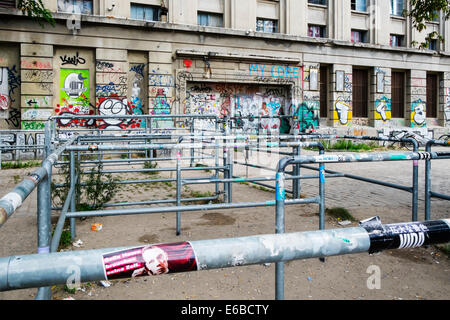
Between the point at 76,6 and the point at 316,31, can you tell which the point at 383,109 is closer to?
the point at 316,31

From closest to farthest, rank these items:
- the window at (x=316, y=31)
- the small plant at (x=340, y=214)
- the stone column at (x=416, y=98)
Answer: the small plant at (x=340, y=214) → the window at (x=316, y=31) → the stone column at (x=416, y=98)

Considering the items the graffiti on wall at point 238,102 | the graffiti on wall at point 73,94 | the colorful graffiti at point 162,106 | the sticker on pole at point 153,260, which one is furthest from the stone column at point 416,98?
the sticker on pole at point 153,260

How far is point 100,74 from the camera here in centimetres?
1456

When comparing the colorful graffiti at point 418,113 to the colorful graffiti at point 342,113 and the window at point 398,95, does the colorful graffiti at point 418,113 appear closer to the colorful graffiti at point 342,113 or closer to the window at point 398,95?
the window at point 398,95

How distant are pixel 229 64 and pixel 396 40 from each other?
37.1 feet

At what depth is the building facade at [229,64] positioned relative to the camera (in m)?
14.0

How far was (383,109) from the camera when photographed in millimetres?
20578

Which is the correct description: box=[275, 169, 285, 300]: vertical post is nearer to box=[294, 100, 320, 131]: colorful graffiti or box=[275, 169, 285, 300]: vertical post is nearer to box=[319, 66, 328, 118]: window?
box=[294, 100, 320, 131]: colorful graffiti

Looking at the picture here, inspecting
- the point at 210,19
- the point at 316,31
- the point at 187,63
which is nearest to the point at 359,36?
the point at 316,31

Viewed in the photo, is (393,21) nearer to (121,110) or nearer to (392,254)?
(121,110)

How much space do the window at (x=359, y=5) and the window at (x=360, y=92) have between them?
341 centimetres

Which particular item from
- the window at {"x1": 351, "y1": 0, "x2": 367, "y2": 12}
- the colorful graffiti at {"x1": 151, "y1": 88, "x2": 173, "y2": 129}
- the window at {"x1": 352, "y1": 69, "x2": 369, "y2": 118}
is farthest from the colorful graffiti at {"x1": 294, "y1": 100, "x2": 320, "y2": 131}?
the colorful graffiti at {"x1": 151, "y1": 88, "x2": 173, "y2": 129}
